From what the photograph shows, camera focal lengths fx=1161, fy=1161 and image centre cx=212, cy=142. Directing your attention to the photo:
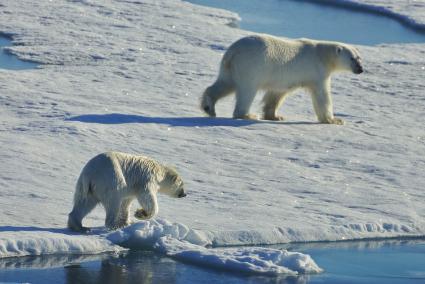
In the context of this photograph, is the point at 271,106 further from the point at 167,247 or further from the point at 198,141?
the point at 167,247

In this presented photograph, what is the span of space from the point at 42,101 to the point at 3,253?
5526mm

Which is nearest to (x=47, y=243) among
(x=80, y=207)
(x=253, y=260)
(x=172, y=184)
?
(x=80, y=207)

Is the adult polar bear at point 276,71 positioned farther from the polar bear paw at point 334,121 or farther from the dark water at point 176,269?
the dark water at point 176,269

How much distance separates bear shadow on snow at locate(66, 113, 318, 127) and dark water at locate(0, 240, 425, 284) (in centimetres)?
Result: 411

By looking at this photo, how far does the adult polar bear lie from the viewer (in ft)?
44.9

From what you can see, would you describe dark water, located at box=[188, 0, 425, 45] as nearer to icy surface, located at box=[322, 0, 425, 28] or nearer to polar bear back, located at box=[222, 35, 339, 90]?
icy surface, located at box=[322, 0, 425, 28]

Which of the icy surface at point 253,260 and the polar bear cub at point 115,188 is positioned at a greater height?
the polar bear cub at point 115,188

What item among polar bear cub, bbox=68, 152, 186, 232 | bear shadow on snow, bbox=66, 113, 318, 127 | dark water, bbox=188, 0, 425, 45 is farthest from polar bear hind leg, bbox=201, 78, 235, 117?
dark water, bbox=188, 0, 425, 45

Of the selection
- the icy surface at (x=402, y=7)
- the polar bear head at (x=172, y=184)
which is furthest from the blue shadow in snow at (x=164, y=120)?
the icy surface at (x=402, y=7)

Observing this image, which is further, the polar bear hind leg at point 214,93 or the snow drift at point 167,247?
the polar bear hind leg at point 214,93

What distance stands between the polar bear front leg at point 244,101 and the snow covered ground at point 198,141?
0.42 feet

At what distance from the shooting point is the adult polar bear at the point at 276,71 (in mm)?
13672

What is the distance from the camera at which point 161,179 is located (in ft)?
32.3

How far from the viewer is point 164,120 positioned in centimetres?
1380
